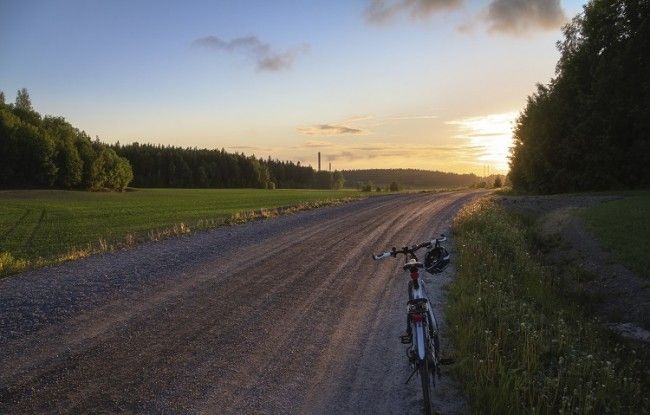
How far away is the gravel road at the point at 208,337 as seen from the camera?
5.58m

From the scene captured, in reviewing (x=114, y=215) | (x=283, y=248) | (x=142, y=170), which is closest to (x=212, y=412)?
(x=283, y=248)

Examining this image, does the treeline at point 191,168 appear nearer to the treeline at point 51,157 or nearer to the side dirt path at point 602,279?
the treeline at point 51,157

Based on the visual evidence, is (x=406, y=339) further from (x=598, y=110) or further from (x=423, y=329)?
(x=598, y=110)

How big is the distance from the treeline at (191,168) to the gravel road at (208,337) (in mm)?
120484

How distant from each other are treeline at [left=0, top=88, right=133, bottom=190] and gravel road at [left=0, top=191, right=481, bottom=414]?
76.3m

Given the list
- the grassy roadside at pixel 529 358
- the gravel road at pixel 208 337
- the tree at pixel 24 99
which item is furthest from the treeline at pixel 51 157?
the grassy roadside at pixel 529 358

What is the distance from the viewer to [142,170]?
419 ft

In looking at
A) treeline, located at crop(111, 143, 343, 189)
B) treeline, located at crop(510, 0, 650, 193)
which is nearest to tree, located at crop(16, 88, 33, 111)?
treeline, located at crop(111, 143, 343, 189)

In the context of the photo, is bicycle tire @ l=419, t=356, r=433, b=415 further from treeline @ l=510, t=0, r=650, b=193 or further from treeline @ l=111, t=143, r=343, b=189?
treeline @ l=111, t=143, r=343, b=189

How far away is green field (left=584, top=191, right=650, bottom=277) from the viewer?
15023 mm

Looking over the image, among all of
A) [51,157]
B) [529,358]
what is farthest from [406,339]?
[51,157]

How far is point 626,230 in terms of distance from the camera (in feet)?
61.9

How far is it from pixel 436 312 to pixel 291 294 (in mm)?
3043

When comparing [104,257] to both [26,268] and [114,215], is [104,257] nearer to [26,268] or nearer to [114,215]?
[26,268]
